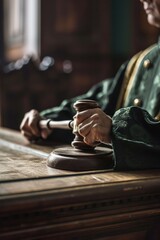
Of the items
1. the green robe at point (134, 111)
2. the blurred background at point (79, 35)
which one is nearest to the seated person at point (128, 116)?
the green robe at point (134, 111)

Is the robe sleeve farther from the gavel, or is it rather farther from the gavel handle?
the gavel handle

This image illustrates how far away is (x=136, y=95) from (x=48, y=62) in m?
2.15

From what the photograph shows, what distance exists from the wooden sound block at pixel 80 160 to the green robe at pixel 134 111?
37mm

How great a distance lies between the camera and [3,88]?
127 inches

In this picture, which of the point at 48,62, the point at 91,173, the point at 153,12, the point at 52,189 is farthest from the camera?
the point at 48,62

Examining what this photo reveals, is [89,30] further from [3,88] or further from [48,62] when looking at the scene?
[3,88]

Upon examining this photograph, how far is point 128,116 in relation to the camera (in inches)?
41.8

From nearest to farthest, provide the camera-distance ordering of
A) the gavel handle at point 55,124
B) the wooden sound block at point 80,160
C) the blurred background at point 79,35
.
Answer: the wooden sound block at point 80,160, the gavel handle at point 55,124, the blurred background at point 79,35

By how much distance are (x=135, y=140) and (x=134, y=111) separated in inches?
2.9

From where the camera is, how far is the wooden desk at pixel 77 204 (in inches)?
32.0

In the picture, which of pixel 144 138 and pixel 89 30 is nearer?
pixel 144 138

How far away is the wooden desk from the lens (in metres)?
0.81

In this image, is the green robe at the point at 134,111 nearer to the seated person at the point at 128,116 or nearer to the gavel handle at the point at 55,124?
the seated person at the point at 128,116

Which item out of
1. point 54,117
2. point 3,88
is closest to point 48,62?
point 3,88
